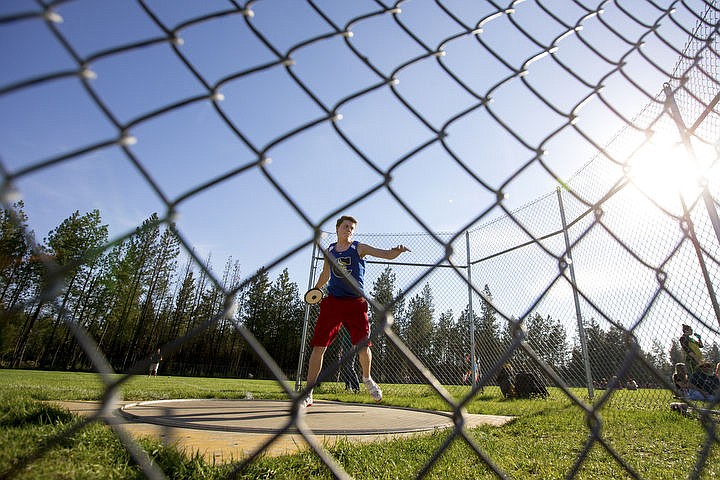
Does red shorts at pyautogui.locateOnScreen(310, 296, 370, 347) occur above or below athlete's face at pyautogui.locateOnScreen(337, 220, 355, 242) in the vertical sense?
below

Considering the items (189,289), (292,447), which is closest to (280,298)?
(189,289)

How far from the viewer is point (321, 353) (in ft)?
12.8

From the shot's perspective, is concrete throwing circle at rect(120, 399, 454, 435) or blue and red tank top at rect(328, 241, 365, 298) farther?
blue and red tank top at rect(328, 241, 365, 298)

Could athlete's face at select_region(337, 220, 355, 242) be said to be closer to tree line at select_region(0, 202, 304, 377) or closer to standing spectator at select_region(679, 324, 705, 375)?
standing spectator at select_region(679, 324, 705, 375)

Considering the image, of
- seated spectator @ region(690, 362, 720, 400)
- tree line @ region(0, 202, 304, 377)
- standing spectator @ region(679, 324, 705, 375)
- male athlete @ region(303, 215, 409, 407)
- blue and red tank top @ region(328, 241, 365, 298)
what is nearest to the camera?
male athlete @ region(303, 215, 409, 407)

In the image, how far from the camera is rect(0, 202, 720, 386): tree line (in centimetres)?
80

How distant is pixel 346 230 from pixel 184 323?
3573cm

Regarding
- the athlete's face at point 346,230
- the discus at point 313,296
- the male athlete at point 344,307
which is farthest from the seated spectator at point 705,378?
the discus at point 313,296

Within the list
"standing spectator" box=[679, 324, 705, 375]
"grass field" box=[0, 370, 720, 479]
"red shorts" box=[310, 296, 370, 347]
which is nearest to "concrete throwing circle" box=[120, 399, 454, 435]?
"grass field" box=[0, 370, 720, 479]

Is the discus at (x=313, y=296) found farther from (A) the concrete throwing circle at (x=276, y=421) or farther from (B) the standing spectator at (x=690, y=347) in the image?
(B) the standing spectator at (x=690, y=347)

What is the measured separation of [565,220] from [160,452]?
21.1ft

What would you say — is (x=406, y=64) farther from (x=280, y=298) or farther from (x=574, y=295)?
(x=280, y=298)

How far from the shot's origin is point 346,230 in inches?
159

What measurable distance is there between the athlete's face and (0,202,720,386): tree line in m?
1.00
